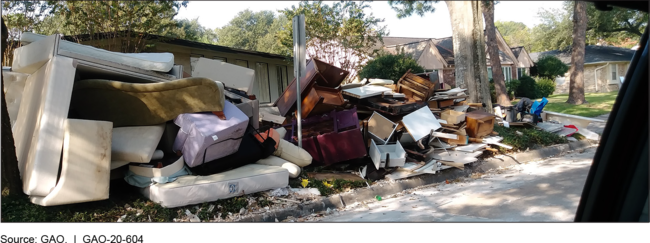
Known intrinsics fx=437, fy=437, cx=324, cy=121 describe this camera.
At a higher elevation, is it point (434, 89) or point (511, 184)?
point (434, 89)

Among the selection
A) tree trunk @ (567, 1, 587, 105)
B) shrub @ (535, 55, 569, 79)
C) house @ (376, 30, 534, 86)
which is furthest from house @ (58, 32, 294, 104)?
shrub @ (535, 55, 569, 79)

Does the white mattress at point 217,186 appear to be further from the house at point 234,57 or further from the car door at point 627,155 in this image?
the car door at point 627,155

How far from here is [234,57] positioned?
38.2 feet

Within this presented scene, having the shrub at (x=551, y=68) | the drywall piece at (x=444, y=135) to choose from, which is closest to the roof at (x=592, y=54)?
the shrub at (x=551, y=68)

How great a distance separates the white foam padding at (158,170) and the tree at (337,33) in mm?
9841

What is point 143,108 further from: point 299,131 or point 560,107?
point 560,107

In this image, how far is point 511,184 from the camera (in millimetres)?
6324

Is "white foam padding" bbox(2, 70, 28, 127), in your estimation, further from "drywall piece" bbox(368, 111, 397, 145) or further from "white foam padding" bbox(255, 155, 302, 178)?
"drywall piece" bbox(368, 111, 397, 145)

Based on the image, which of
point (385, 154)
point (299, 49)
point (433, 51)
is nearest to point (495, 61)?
point (433, 51)

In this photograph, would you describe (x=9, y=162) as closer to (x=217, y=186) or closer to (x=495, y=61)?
(x=217, y=186)

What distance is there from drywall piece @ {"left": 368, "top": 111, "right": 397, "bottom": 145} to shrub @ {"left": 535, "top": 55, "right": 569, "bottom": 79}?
17184mm

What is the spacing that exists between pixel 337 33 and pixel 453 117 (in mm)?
8049
